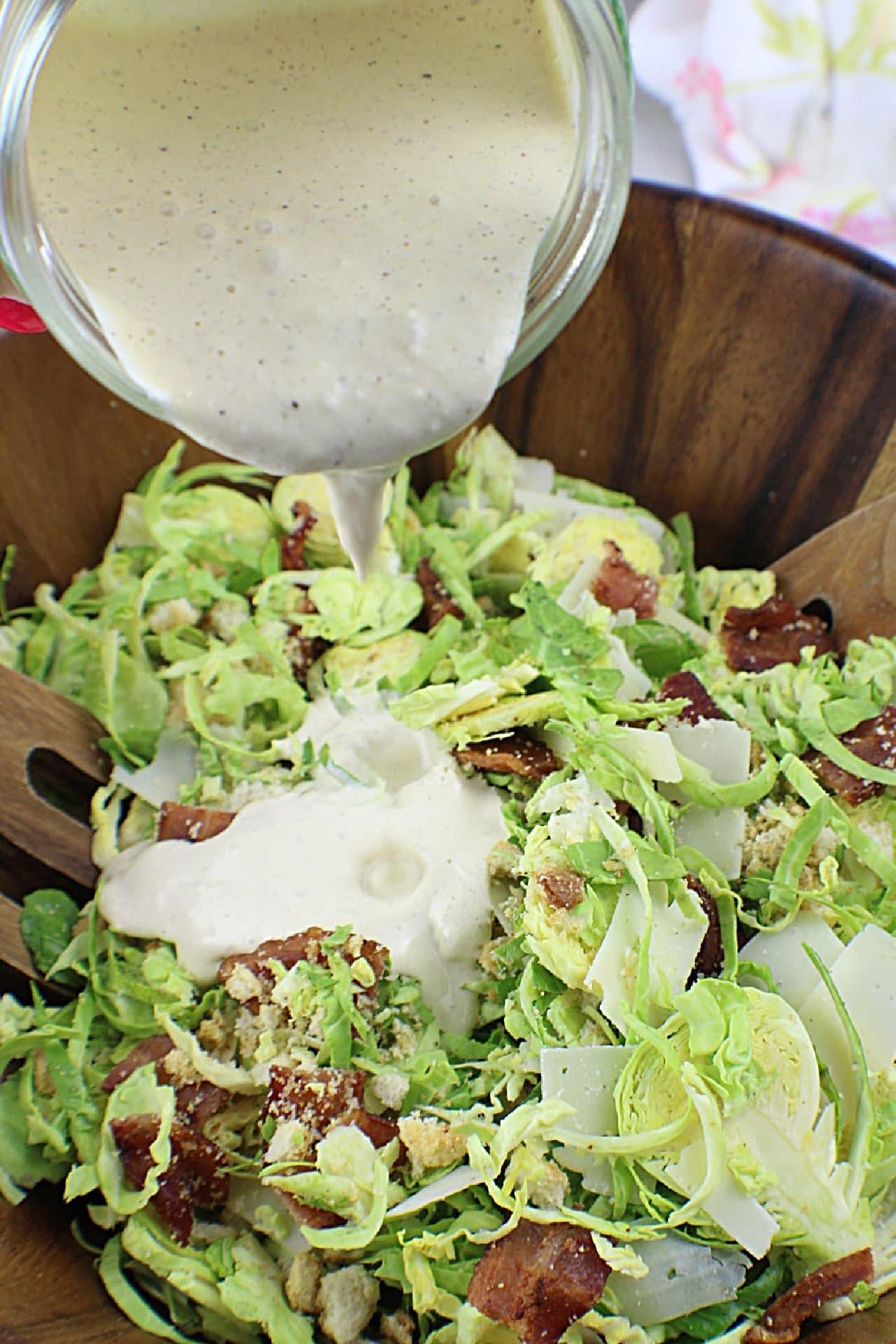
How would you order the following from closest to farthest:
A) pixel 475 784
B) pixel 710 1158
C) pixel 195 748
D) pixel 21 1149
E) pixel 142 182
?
1. pixel 710 1158
2. pixel 142 182
3. pixel 21 1149
4. pixel 475 784
5. pixel 195 748

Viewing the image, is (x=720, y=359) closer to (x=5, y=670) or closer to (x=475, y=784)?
(x=475, y=784)

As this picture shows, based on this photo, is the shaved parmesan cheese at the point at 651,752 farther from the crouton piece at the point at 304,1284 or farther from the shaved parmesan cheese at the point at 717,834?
the crouton piece at the point at 304,1284

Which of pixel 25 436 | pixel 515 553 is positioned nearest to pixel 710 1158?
pixel 515 553

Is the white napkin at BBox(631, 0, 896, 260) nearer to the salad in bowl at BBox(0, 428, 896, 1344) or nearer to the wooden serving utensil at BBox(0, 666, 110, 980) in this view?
the salad in bowl at BBox(0, 428, 896, 1344)

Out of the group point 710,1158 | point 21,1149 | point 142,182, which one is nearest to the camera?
point 710,1158

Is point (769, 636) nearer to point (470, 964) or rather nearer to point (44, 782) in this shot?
point (470, 964)

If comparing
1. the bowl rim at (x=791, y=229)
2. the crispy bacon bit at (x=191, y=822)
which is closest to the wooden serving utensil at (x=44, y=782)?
the crispy bacon bit at (x=191, y=822)
